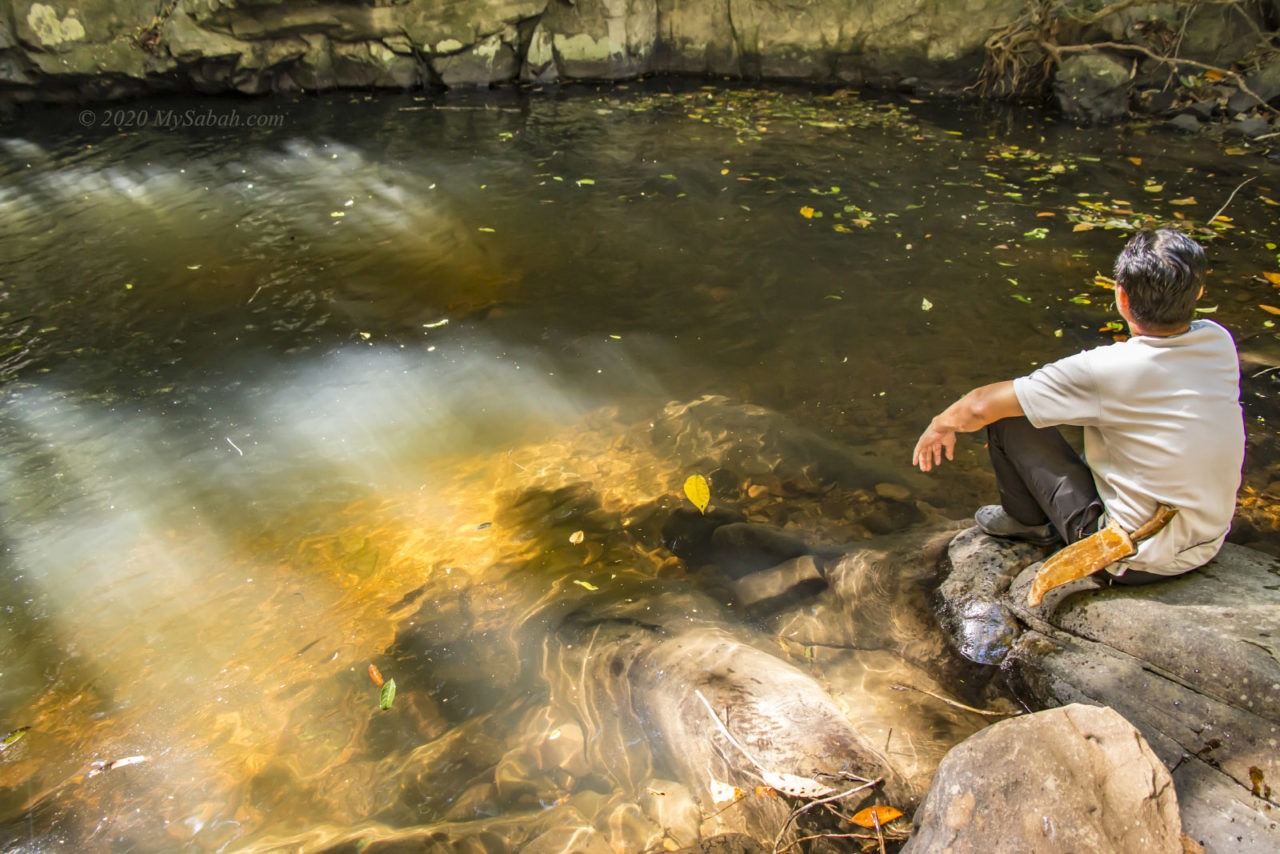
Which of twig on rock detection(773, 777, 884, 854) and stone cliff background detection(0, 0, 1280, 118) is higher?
stone cliff background detection(0, 0, 1280, 118)

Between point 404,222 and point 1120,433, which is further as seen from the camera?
point 404,222

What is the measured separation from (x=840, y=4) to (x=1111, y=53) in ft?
13.1

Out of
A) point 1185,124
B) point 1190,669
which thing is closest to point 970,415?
point 1190,669

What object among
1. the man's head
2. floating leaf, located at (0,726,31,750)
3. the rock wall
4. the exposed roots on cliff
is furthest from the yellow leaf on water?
the rock wall

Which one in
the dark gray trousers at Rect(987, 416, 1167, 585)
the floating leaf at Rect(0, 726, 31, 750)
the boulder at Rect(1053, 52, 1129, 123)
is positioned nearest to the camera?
the dark gray trousers at Rect(987, 416, 1167, 585)

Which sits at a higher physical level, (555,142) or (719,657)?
(555,142)

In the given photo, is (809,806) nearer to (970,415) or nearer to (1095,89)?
(970,415)

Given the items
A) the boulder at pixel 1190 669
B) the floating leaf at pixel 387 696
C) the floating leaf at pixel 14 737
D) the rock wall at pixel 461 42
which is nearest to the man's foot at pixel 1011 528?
the boulder at pixel 1190 669

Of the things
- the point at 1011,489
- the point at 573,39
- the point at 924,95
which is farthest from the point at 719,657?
the point at 573,39

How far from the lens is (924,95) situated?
12.2 metres

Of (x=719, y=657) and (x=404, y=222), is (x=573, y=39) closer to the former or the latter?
(x=404, y=222)

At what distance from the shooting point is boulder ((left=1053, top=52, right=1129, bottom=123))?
1077 cm

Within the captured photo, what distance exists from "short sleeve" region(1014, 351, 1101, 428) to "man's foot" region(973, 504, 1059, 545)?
2.36 ft

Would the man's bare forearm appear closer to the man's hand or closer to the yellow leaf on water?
the man's hand
